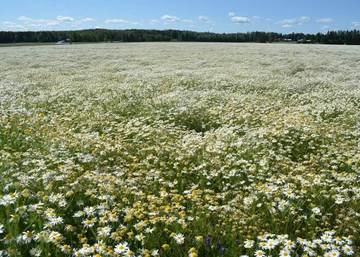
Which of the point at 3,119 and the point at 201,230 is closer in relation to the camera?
the point at 201,230

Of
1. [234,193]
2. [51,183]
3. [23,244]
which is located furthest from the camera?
[234,193]

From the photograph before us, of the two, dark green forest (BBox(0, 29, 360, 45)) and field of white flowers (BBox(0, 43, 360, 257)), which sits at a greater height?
dark green forest (BBox(0, 29, 360, 45))

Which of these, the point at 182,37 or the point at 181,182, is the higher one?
the point at 182,37

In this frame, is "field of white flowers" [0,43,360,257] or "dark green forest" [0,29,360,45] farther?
"dark green forest" [0,29,360,45]

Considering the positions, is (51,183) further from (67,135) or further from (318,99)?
(318,99)

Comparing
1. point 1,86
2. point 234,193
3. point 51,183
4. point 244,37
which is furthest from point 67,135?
point 244,37

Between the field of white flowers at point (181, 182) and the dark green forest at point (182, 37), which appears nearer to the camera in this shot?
the field of white flowers at point (181, 182)

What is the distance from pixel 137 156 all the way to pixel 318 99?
863cm

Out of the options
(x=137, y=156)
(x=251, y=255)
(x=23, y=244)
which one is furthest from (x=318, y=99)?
(x=23, y=244)

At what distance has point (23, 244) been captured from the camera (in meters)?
4.37

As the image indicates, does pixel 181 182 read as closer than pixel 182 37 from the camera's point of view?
Yes

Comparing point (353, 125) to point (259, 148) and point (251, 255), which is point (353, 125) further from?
point (251, 255)

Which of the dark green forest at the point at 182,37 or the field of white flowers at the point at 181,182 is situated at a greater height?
the dark green forest at the point at 182,37

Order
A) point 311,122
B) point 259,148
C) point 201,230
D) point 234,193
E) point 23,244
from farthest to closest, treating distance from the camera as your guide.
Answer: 1. point 311,122
2. point 259,148
3. point 234,193
4. point 201,230
5. point 23,244
